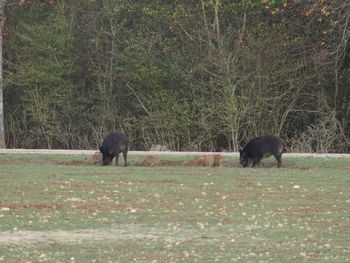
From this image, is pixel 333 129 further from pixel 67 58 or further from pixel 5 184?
pixel 5 184

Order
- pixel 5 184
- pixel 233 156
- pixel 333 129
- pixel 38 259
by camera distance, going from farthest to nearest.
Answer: pixel 333 129
pixel 233 156
pixel 5 184
pixel 38 259

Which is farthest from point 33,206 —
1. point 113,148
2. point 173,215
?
point 113,148

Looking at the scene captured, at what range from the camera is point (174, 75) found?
39719 mm

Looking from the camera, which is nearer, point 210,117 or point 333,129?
point 333,129

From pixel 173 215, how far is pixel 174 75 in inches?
978

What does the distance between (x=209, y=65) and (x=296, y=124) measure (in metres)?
4.61

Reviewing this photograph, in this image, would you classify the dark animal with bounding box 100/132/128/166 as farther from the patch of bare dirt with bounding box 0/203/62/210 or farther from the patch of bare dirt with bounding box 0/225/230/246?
the patch of bare dirt with bounding box 0/225/230/246

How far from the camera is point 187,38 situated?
129 ft

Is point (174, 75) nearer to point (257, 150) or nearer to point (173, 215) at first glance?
point (257, 150)

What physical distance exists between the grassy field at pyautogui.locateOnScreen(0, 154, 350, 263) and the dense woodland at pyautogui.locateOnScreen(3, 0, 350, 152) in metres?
12.6

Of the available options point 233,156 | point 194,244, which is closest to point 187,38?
point 233,156

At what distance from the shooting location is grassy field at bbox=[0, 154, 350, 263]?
11641 mm

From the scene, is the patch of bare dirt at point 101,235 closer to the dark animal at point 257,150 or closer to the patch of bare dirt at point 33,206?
the patch of bare dirt at point 33,206

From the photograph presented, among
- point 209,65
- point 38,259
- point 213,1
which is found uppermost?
point 213,1
